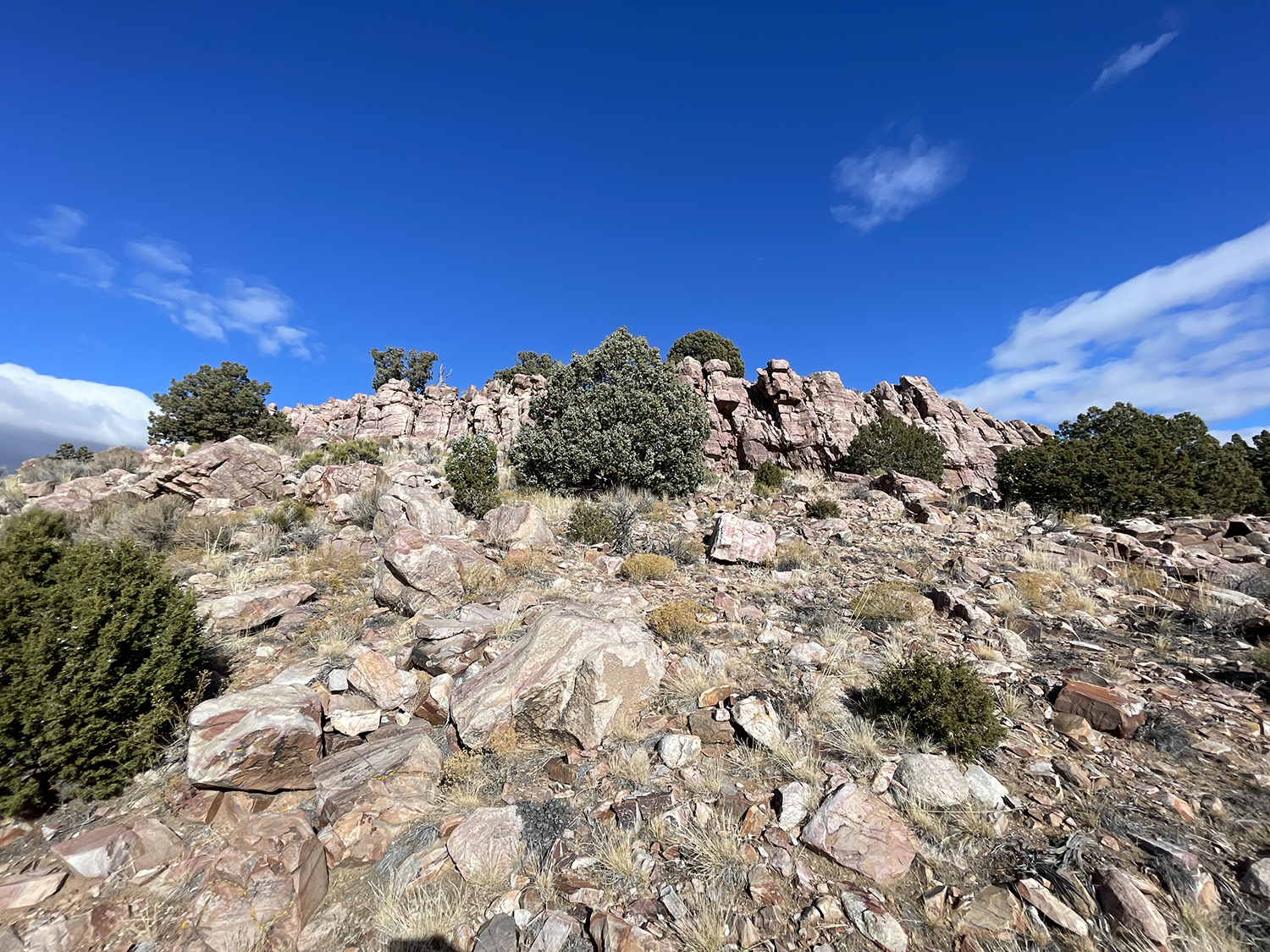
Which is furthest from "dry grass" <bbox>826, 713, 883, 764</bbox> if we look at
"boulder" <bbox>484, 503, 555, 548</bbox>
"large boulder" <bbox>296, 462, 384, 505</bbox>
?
"large boulder" <bbox>296, 462, 384, 505</bbox>

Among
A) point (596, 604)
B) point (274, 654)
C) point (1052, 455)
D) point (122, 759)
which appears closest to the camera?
point (122, 759)

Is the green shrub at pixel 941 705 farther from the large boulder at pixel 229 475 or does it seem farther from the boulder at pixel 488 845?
the large boulder at pixel 229 475

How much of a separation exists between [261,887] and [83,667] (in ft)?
8.95

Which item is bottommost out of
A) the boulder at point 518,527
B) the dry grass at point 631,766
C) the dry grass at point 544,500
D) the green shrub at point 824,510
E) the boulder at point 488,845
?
the boulder at point 488,845

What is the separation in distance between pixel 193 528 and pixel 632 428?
452 inches

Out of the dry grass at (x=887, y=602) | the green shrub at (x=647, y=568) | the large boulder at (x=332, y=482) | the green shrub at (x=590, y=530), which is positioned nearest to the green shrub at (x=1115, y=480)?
the dry grass at (x=887, y=602)

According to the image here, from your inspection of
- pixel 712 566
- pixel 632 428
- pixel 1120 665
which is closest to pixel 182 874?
pixel 712 566

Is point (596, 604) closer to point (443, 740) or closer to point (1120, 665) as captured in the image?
point (443, 740)

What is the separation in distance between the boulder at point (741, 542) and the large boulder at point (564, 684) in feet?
14.5

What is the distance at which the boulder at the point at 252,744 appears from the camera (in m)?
4.21

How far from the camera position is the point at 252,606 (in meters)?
7.04

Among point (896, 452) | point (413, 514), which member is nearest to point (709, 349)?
point (896, 452)

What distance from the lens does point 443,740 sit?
5.07m

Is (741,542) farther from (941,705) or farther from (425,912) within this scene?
(425,912)
